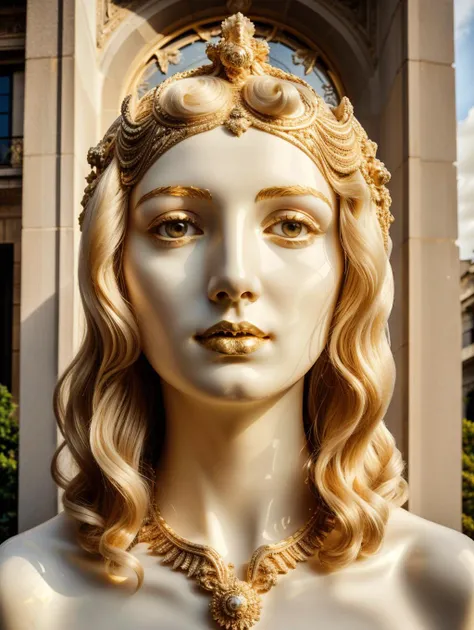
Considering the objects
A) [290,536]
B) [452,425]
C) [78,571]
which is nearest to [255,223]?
[290,536]

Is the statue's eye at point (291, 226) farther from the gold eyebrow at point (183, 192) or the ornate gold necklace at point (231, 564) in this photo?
the ornate gold necklace at point (231, 564)

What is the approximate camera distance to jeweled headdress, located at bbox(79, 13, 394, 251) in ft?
6.05

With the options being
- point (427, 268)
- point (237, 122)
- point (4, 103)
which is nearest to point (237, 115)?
point (237, 122)

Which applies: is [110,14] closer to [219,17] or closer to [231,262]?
[219,17]

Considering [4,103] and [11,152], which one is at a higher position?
[4,103]

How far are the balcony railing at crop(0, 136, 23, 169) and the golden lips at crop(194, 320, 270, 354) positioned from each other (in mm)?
9287

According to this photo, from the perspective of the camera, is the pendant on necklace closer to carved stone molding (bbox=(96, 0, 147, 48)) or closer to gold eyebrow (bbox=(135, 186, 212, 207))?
gold eyebrow (bbox=(135, 186, 212, 207))

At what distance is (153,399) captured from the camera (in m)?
2.09

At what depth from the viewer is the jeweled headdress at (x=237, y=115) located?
1.84m

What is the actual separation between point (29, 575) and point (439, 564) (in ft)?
3.35

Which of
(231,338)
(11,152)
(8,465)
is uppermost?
(11,152)

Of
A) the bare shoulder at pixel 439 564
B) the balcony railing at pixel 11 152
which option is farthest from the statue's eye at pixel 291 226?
the balcony railing at pixel 11 152

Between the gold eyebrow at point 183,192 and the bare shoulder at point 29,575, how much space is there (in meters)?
0.93

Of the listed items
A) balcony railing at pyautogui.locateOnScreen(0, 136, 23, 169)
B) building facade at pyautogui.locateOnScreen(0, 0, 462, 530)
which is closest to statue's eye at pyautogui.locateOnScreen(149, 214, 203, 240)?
building facade at pyautogui.locateOnScreen(0, 0, 462, 530)
